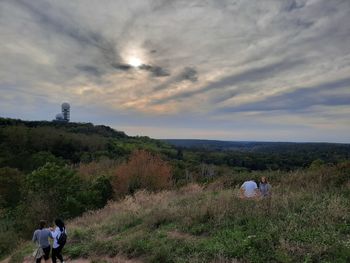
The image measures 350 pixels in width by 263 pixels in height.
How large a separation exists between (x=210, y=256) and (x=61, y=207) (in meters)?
24.4

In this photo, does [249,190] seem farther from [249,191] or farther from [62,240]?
[62,240]

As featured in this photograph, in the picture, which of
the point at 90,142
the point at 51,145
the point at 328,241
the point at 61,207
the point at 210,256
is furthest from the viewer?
the point at 90,142

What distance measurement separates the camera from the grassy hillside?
266 inches

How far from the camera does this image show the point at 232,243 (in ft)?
25.0

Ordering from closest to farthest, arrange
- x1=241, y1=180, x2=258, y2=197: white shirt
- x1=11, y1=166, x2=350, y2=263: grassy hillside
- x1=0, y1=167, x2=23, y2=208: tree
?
x1=11, y1=166, x2=350, y2=263: grassy hillside < x1=241, y1=180, x2=258, y2=197: white shirt < x1=0, y1=167, x2=23, y2=208: tree

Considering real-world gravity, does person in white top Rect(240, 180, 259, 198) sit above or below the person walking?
above

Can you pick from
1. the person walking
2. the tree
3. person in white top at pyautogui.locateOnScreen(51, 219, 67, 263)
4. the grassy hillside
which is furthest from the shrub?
person in white top at pyautogui.locateOnScreen(51, 219, 67, 263)

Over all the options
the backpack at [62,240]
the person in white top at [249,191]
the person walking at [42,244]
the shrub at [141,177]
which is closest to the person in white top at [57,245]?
the backpack at [62,240]

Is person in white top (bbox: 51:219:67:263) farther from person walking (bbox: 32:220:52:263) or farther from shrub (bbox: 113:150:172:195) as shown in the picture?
shrub (bbox: 113:150:172:195)

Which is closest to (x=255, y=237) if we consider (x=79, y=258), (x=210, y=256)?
(x=210, y=256)

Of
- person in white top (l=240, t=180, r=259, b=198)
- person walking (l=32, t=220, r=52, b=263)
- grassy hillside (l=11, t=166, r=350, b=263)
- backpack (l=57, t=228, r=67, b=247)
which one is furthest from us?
person in white top (l=240, t=180, r=259, b=198)

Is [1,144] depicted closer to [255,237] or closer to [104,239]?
[104,239]

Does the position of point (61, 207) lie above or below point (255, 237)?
below

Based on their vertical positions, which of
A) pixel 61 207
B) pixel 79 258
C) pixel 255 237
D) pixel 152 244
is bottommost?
pixel 61 207
